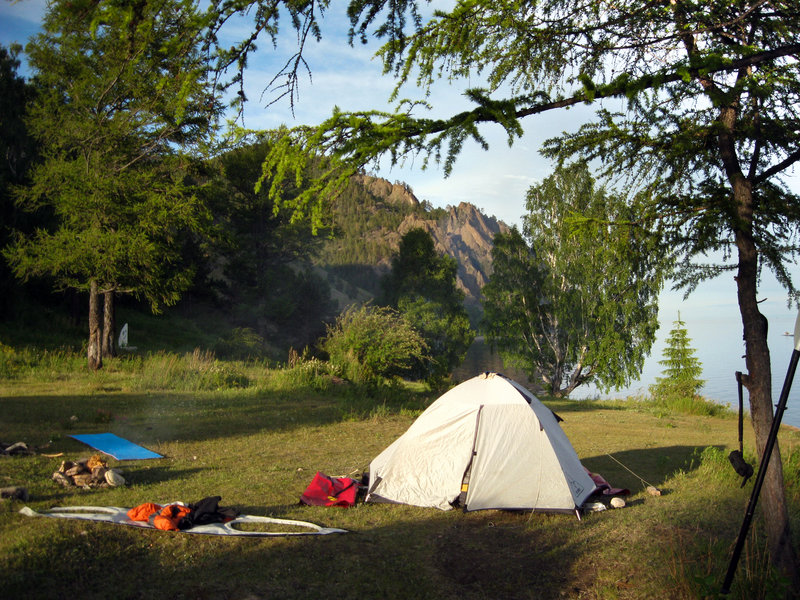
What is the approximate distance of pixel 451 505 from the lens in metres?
7.19

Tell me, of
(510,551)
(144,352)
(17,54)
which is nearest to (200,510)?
(510,551)

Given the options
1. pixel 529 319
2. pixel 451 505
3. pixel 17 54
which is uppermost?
pixel 17 54

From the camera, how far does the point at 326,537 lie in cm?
582

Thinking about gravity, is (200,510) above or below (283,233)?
below

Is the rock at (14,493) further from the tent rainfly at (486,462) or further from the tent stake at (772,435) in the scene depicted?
the tent stake at (772,435)

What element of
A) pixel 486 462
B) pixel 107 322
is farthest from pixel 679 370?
pixel 107 322

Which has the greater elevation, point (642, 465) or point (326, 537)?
point (326, 537)

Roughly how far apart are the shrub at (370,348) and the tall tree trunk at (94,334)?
21.6 ft

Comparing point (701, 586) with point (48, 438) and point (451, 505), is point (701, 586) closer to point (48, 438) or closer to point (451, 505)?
point (451, 505)

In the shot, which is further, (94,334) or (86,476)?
(94,334)

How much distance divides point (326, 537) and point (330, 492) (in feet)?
4.39

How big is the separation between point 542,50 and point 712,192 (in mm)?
2026

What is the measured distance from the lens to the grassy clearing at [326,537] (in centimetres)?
469

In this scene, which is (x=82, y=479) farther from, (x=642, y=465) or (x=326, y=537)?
(x=642, y=465)
